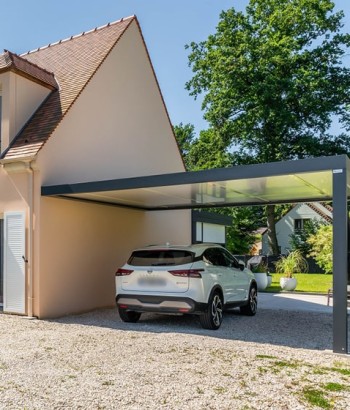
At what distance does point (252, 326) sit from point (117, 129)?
21.5 feet

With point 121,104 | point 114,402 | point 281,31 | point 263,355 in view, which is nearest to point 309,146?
point 281,31

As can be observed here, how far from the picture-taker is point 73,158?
1060cm

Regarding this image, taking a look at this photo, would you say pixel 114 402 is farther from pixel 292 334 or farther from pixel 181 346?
pixel 292 334

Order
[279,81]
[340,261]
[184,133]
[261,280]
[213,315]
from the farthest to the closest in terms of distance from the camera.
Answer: [184,133] → [279,81] → [261,280] → [213,315] → [340,261]

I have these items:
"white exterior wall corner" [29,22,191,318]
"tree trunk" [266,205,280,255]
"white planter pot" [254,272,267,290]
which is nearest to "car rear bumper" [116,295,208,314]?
"white exterior wall corner" [29,22,191,318]

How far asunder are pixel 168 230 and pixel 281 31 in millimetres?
20639

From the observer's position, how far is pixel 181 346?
270 inches

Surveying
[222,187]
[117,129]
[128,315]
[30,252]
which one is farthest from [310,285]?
[30,252]

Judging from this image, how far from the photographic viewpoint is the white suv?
8.16 m

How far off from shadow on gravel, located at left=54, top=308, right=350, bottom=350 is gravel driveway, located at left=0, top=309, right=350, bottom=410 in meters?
0.02

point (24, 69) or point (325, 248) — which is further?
point (325, 248)

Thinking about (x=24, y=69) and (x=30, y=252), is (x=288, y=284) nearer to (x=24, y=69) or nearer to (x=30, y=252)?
(x=30, y=252)

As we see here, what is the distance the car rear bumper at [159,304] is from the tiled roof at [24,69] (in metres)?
5.95

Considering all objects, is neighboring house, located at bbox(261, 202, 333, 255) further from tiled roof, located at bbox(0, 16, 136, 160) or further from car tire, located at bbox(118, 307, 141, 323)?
car tire, located at bbox(118, 307, 141, 323)
